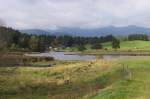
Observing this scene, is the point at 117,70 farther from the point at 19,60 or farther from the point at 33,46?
the point at 33,46

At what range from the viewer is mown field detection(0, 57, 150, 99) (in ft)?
98.3

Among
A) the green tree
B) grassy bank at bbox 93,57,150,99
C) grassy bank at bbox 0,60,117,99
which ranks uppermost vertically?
the green tree

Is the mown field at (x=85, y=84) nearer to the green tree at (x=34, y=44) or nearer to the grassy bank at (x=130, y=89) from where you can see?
the grassy bank at (x=130, y=89)

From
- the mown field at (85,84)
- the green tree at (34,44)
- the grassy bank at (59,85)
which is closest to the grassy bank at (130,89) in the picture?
the mown field at (85,84)

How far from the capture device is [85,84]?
40.3 metres

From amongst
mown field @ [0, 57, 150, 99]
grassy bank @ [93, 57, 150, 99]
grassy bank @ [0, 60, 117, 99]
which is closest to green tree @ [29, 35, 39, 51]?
mown field @ [0, 57, 150, 99]

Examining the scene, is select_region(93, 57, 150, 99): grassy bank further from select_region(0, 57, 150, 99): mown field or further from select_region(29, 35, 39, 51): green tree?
select_region(29, 35, 39, 51): green tree

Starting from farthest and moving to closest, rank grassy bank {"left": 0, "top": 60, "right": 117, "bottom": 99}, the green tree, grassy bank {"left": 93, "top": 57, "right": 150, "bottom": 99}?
the green tree, grassy bank {"left": 0, "top": 60, "right": 117, "bottom": 99}, grassy bank {"left": 93, "top": 57, "right": 150, "bottom": 99}

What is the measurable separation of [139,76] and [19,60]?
52.1 meters

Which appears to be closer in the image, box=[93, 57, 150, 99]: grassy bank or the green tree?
box=[93, 57, 150, 99]: grassy bank

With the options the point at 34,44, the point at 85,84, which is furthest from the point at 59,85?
the point at 34,44

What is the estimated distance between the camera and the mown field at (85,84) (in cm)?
2996

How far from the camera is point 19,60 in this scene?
87.6 meters

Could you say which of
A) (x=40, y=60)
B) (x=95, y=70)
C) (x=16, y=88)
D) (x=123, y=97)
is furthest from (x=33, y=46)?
(x=123, y=97)
